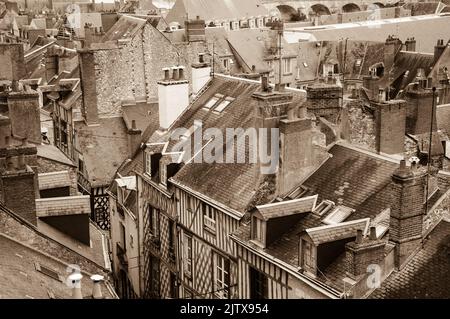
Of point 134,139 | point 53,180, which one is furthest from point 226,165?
point 134,139

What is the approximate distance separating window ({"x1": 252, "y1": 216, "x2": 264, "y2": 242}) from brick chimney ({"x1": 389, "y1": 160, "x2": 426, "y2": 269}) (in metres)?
3.13

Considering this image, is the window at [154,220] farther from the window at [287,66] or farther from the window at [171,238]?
the window at [287,66]

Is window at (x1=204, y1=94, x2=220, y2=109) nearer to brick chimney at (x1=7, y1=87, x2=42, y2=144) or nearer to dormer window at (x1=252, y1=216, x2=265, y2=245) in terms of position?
brick chimney at (x1=7, y1=87, x2=42, y2=144)

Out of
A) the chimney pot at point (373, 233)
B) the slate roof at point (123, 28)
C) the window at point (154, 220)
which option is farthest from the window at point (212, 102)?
the slate roof at point (123, 28)

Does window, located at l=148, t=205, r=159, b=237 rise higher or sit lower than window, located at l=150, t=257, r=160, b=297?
higher

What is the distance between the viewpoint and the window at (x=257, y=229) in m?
14.9

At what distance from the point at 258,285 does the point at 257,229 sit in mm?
1324

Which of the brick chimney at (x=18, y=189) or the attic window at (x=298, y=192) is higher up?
the brick chimney at (x=18, y=189)

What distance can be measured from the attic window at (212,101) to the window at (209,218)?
4174 millimetres

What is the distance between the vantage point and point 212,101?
2078cm

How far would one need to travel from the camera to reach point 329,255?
13266mm

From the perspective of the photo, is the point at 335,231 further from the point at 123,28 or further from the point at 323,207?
the point at 123,28

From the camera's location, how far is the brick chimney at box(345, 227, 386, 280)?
12.3 metres

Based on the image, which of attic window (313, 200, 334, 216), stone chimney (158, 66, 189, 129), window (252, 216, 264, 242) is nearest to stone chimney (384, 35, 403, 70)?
stone chimney (158, 66, 189, 129)
